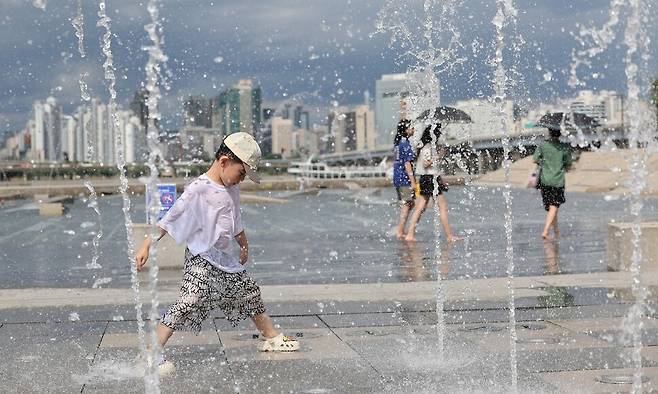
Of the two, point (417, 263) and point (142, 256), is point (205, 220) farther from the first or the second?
point (417, 263)

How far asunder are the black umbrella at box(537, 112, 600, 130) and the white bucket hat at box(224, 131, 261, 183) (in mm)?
8473

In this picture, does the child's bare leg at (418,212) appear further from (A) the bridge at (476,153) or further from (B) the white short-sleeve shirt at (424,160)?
(A) the bridge at (476,153)

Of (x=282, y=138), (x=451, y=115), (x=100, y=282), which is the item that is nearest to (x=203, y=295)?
(x=100, y=282)

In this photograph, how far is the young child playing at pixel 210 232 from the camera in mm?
5953

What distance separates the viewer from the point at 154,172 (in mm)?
5895

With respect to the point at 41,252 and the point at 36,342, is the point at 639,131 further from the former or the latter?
the point at 41,252

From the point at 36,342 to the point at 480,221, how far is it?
48.9 feet

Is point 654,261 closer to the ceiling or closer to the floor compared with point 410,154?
closer to the floor

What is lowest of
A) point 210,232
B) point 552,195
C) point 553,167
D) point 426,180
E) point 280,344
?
point 280,344

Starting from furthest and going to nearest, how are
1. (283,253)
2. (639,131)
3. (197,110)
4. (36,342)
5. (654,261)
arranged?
(197,110) < (283,253) < (654,261) < (36,342) < (639,131)

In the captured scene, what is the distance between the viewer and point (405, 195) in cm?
1520

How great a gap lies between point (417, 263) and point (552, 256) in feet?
6.02

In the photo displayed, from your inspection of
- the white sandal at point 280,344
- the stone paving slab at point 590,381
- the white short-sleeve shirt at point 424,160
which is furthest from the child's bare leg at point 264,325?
the white short-sleeve shirt at point 424,160

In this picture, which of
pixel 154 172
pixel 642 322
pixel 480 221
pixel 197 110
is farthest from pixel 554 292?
pixel 197 110
